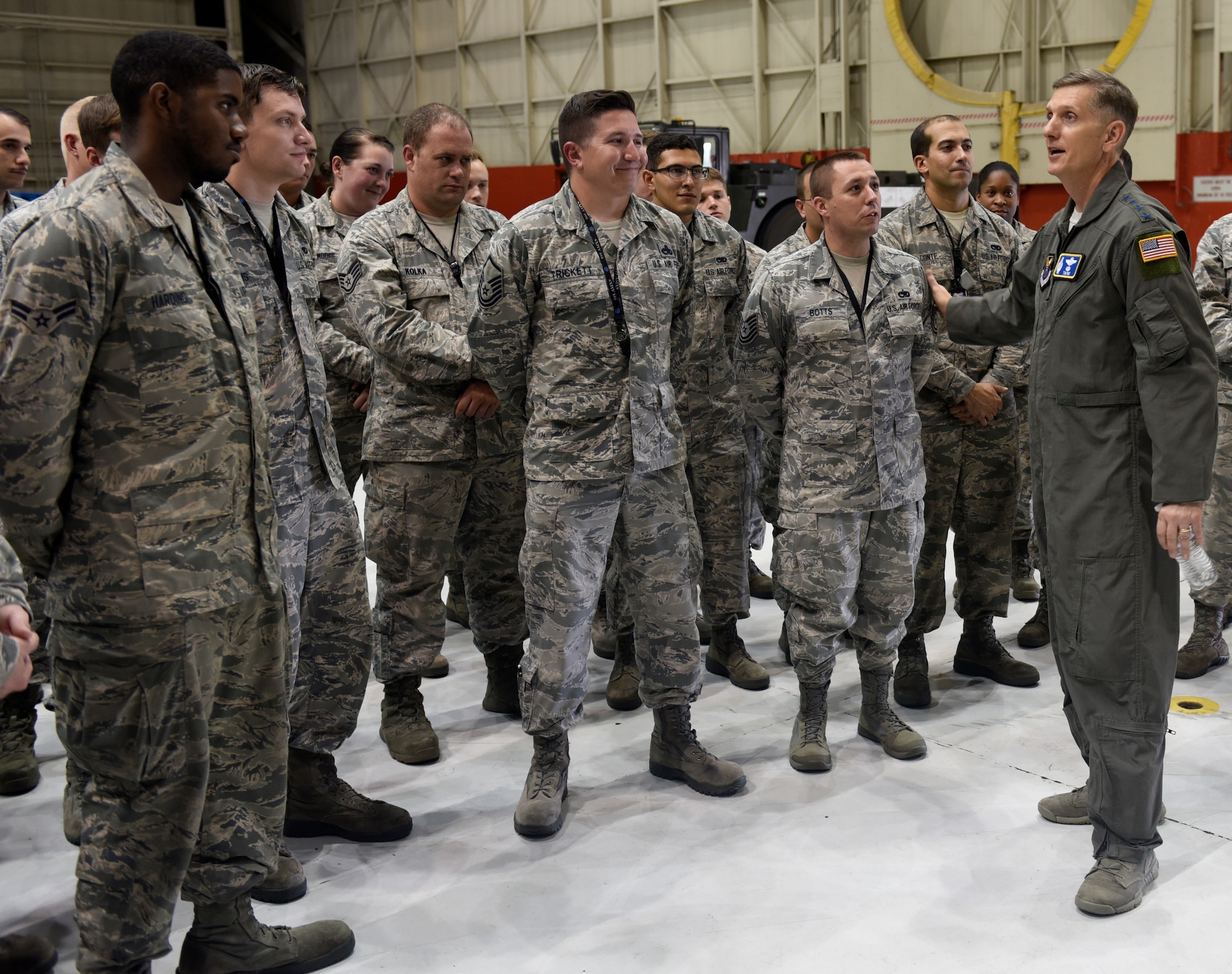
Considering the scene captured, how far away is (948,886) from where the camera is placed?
9.16 ft

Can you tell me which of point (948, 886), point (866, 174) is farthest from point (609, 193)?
point (948, 886)

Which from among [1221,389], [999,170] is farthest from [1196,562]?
[999,170]

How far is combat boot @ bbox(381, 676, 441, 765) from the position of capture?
3641 millimetres

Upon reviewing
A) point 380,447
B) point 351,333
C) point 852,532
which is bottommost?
point 852,532

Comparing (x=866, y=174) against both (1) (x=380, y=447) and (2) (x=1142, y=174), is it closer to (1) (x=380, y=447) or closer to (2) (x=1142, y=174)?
(1) (x=380, y=447)

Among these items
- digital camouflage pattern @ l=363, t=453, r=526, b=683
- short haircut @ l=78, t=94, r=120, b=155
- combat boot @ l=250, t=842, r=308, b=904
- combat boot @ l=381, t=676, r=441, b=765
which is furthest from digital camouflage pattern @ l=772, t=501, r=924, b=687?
short haircut @ l=78, t=94, r=120, b=155

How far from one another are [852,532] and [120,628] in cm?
212

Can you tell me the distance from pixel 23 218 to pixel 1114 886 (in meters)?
2.85

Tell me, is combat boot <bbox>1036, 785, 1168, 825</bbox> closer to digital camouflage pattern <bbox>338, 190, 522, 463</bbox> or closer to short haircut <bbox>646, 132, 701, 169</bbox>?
digital camouflage pattern <bbox>338, 190, 522, 463</bbox>

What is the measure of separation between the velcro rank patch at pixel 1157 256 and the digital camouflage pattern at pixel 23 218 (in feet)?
7.12

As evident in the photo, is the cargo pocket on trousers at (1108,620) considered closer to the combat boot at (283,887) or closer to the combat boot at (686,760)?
the combat boot at (686,760)

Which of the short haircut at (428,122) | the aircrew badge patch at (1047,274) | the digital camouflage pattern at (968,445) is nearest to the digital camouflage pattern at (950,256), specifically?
the digital camouflage pattern at (968,445)

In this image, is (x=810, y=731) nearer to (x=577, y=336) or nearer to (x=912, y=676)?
(x=912, y=676)

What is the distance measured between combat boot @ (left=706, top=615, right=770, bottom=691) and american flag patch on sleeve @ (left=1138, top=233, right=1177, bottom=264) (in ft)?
6.99
